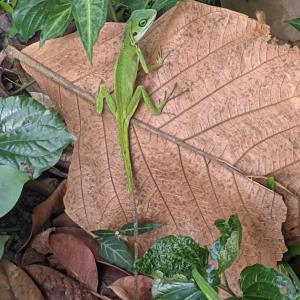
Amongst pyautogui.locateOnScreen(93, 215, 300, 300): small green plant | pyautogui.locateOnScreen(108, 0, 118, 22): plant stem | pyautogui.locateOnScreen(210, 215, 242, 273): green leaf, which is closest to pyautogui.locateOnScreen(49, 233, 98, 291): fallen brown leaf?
pyautogui.locateOnScreen(93, 215, 300, 300): small green plant

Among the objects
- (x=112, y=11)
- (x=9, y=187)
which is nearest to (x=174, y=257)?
(x=9, y=187)

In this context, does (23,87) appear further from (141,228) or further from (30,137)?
(141,228)

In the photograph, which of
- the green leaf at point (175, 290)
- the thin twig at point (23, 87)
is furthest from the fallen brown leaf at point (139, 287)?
the thin twig at point (23, 87)

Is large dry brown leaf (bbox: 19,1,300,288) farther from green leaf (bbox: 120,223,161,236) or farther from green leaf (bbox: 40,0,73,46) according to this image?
green leaf (bbox: 40,0,73,46)

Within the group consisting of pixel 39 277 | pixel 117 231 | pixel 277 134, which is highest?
pixel 277 134

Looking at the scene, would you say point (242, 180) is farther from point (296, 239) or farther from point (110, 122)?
point (110, 122)

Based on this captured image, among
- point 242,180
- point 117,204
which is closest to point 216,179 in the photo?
point 242,180
